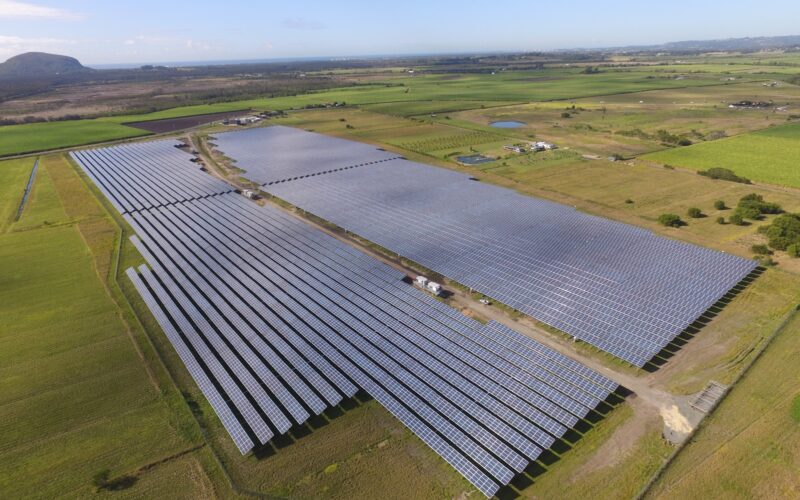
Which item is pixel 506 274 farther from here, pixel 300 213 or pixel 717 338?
pixel 300 213

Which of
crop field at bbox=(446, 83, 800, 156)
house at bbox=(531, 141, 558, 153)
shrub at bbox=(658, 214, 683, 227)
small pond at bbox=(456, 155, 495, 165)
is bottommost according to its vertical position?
shrub at bbox=(658, 214, 683, 227)

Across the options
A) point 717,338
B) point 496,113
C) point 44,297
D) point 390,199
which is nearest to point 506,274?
point 717,338

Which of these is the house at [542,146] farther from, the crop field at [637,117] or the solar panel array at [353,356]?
the solar panel array at [353,356]

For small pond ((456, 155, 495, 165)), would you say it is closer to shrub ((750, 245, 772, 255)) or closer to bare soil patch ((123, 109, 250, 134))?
shrub ((750, 245, 772, 255))

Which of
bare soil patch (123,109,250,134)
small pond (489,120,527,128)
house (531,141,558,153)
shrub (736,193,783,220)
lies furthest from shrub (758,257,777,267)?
bare soil patch (123,109,250,134)

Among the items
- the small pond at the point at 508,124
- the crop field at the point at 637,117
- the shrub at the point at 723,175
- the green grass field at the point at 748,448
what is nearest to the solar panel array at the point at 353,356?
the green grass field at the point at 748,448
